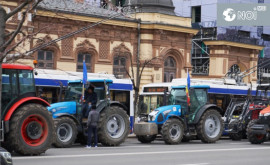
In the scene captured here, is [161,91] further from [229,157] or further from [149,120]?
[229,157]

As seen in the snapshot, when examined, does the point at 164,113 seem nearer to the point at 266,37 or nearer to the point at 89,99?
the point at 89,99

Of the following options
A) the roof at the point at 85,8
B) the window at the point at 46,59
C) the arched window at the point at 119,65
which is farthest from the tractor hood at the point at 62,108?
the arched window at the point at 119,65

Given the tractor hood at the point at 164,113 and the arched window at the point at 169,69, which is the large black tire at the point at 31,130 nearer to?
the tractor hood at the point at 164,113

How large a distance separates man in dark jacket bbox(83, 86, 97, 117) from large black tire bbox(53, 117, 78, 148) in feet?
2.18

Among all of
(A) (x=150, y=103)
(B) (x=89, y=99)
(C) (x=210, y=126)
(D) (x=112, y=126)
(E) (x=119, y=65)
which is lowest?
(C) (x=210, y=126)

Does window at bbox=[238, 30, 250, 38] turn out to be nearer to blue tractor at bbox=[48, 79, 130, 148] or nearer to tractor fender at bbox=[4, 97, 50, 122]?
blue tractor at bbox=[48, 79, 130, 148]

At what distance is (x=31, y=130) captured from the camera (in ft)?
55.2

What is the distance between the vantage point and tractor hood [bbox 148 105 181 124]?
23984mm

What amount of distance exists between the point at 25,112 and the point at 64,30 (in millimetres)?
22207

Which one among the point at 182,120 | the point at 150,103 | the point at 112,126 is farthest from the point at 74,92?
the point at 150,103

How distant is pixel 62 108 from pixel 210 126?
668 cm

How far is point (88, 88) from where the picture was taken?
21.1m

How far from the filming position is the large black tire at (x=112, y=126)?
21328mm

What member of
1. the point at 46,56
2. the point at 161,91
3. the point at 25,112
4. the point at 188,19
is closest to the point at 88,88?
the point at 25,112
